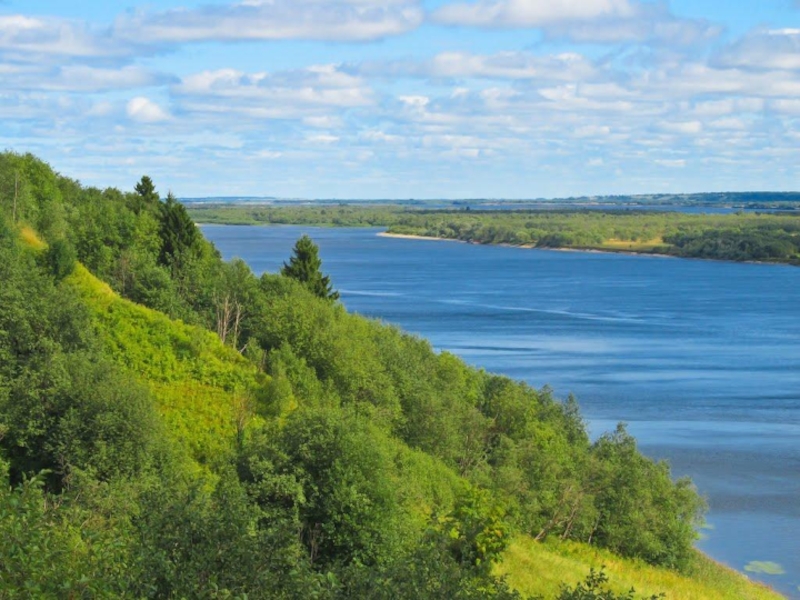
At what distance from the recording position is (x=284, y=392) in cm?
2953

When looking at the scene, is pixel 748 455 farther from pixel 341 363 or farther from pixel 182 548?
pixel 182 548

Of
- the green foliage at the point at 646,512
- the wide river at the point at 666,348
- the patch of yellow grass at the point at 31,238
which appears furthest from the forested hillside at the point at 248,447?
the wide river at the point at 666,348

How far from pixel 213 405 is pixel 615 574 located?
11038mm

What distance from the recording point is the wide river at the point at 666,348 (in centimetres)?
3997

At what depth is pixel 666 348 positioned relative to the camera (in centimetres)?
7312

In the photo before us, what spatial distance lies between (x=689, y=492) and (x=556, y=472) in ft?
12.9

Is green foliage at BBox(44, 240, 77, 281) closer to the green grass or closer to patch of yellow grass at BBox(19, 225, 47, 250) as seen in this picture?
the green grass

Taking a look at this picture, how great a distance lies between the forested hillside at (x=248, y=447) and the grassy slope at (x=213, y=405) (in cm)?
9

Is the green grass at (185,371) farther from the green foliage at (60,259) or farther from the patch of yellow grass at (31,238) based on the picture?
the patch of yellow grass at (31,238)

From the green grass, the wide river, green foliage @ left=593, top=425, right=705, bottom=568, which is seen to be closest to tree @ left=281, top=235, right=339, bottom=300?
the wide river

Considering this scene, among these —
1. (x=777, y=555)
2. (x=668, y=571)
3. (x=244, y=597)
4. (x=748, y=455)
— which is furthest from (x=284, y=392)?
(x=748, y=455)

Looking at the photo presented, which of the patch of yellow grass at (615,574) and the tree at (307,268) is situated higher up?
the tree at (307,268)

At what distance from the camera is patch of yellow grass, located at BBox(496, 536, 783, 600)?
80.5ft

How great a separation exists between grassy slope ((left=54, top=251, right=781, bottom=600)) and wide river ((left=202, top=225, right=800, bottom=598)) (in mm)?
3560
